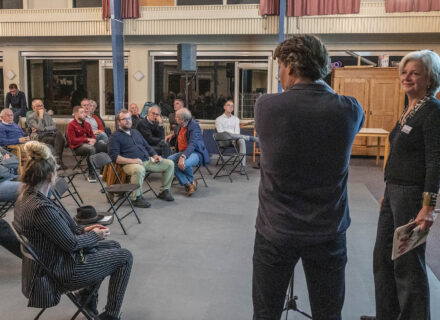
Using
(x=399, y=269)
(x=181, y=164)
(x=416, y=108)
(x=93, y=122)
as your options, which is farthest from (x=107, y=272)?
(x=93, y=122)

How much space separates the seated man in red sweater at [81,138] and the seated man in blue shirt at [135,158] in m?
1.41

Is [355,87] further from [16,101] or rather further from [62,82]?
[16,101]

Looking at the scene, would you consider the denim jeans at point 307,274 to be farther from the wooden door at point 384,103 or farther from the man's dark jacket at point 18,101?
the man's dark jacket at point 18,101

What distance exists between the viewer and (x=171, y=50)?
31.2 feet

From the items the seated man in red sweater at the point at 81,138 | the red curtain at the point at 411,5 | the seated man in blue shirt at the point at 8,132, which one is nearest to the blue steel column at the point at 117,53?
the seated man in red sweater at the point at 81,138

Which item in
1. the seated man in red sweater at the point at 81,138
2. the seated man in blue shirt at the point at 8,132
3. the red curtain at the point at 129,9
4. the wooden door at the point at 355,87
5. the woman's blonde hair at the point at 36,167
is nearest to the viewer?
the woman's blonde hair at the point at 36,167

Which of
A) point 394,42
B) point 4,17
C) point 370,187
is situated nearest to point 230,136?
point 370,187

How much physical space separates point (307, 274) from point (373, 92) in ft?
25.8

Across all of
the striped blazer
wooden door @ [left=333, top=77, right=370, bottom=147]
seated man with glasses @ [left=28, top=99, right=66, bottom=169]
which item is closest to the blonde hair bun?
the striped blazer

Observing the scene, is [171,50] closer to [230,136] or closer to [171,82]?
[171,82]

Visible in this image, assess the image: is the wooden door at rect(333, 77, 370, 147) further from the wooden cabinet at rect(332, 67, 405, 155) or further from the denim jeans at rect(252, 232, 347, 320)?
the denim jeans at rect(252, 232, 347, 320)

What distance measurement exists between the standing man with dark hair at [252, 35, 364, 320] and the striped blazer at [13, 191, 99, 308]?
106 cm

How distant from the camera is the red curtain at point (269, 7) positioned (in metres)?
8.52

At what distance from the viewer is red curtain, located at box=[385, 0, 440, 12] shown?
26.3 feet
